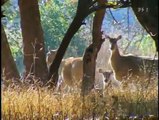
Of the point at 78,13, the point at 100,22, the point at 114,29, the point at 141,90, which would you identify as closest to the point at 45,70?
the point at 100,22

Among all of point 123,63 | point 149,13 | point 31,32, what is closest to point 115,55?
point 123,63

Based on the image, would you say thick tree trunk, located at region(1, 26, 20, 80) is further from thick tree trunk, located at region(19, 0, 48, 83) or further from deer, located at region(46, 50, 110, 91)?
deer, located at region(46, 50, 110, 91)

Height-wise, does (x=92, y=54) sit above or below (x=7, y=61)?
above

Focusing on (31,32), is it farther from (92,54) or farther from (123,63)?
(123,63)

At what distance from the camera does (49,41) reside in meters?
22.9

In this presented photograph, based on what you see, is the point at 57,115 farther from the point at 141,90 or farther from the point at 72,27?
the point at 72,27

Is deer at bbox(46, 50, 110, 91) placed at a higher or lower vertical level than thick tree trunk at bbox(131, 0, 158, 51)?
lower

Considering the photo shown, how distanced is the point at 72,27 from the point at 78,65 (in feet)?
22.8

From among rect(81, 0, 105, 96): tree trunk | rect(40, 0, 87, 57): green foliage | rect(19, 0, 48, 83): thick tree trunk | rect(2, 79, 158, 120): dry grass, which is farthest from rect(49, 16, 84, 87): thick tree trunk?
rect(40, 0, 87, 57): green foliage

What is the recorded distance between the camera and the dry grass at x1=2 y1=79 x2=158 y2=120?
560 centimetres

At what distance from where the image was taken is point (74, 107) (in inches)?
235

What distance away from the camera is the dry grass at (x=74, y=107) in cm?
560

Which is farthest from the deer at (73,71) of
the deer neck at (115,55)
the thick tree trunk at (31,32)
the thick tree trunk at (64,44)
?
the thick tree trunk at (64,44)

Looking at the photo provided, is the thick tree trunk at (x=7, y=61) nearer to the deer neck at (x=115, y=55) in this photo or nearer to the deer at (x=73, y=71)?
the deer neck at (x=115, y=55)
